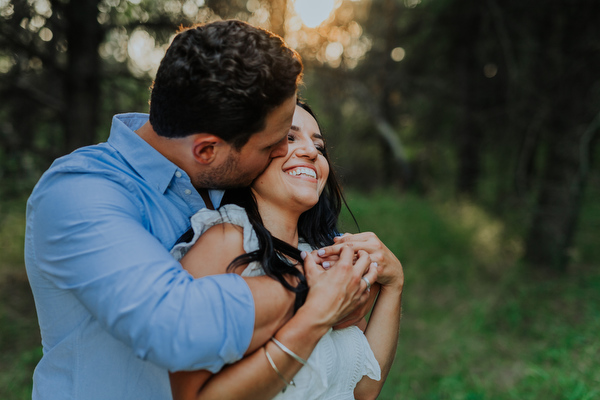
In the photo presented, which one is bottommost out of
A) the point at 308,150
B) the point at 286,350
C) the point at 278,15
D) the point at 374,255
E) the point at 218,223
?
→ the point at 286,350

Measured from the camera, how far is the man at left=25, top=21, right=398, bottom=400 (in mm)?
1164

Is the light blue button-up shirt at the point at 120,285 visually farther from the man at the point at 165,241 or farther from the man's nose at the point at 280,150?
the man's nose at the point at 280,150

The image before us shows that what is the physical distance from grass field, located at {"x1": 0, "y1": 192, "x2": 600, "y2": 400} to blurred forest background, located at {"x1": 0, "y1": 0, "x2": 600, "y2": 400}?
0.02 m

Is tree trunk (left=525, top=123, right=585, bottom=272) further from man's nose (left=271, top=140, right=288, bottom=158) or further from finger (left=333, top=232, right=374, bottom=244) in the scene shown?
man's nose (left=271, top=140, right=288, bottom=158)

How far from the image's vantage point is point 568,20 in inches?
236

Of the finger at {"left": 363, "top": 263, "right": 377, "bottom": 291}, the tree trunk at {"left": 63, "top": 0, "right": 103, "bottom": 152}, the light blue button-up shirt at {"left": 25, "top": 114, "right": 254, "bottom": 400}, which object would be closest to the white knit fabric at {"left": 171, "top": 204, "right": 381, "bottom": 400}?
the light blue button-up shirt at {"left": 25, "top": 114, "right": 254, "bottom": 400}

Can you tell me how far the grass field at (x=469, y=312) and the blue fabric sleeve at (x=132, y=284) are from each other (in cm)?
250

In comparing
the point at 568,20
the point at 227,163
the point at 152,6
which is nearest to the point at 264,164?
the point at 227,163

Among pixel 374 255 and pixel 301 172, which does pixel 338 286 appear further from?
pixel 301 172

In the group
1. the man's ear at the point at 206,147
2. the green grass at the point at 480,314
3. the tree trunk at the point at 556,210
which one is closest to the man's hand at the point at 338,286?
the man's ear at the point at 206,147

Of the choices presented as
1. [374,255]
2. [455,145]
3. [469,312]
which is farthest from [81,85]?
[455,145]

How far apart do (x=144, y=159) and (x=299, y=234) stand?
851 millimetres

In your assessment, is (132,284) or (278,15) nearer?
(132,284)

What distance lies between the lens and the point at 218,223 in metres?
1.62
